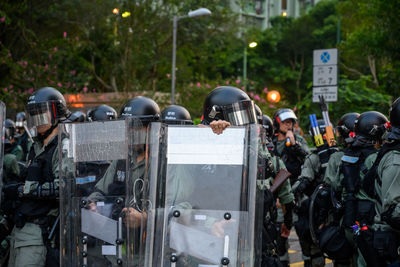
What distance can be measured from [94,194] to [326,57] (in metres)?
7.51

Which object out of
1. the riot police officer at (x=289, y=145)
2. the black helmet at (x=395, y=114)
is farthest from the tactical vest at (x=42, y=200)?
the riot police officer at (x=289, y=145)

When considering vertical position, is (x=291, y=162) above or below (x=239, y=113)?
below

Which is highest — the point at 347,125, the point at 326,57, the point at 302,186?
the point at 326,57

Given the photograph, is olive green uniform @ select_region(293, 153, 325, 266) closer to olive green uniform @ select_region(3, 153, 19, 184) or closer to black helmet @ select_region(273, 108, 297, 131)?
black helmet @ select_region(273, 108, 297, 131)

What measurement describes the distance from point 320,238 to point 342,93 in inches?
351

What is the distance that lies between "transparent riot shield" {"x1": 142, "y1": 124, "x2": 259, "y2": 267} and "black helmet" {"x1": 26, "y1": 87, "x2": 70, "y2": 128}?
218cm

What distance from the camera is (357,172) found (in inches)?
196

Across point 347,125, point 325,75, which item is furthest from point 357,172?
point 325,75

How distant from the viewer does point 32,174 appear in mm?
4570

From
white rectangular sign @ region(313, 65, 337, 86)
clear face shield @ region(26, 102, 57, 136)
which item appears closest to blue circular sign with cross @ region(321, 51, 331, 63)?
white rectangular sign @ region(313, 65, 337, 86)

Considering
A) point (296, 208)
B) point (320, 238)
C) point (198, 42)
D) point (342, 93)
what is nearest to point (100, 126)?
point (320, 238)

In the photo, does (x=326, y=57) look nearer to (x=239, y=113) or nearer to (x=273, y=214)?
(x=273, y=214)

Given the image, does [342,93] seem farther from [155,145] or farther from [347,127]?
[155,145]

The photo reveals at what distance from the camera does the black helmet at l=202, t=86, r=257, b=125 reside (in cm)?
378
